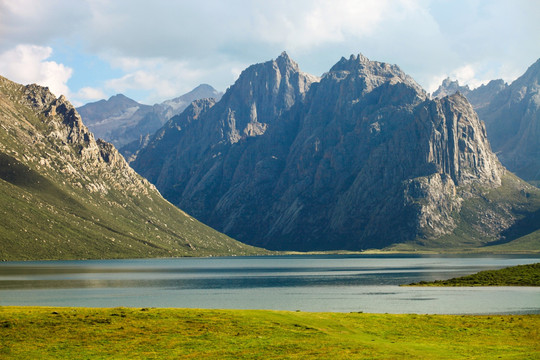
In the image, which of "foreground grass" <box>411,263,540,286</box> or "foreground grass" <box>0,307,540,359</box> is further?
"foreground grass" <box>411,263,540,286</box>

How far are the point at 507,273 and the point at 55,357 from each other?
132 meters

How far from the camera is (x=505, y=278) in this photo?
151125mm

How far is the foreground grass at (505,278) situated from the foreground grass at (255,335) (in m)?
68.3

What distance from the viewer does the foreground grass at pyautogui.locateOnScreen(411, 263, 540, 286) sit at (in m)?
146

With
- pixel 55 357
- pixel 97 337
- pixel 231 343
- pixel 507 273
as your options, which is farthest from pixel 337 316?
pixel 507 273

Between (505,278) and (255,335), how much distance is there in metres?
106

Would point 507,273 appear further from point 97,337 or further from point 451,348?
point 97,337

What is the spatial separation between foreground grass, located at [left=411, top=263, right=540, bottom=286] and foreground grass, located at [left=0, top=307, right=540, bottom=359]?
68.3 m

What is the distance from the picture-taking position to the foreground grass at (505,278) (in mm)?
145500

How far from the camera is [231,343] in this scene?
199 feet

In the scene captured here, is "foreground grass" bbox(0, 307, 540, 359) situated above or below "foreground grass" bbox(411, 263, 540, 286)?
above

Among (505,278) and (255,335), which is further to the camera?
(505,278)

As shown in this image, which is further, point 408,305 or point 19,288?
point 19,288

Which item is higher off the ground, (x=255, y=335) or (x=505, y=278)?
(x=255, y=335)
